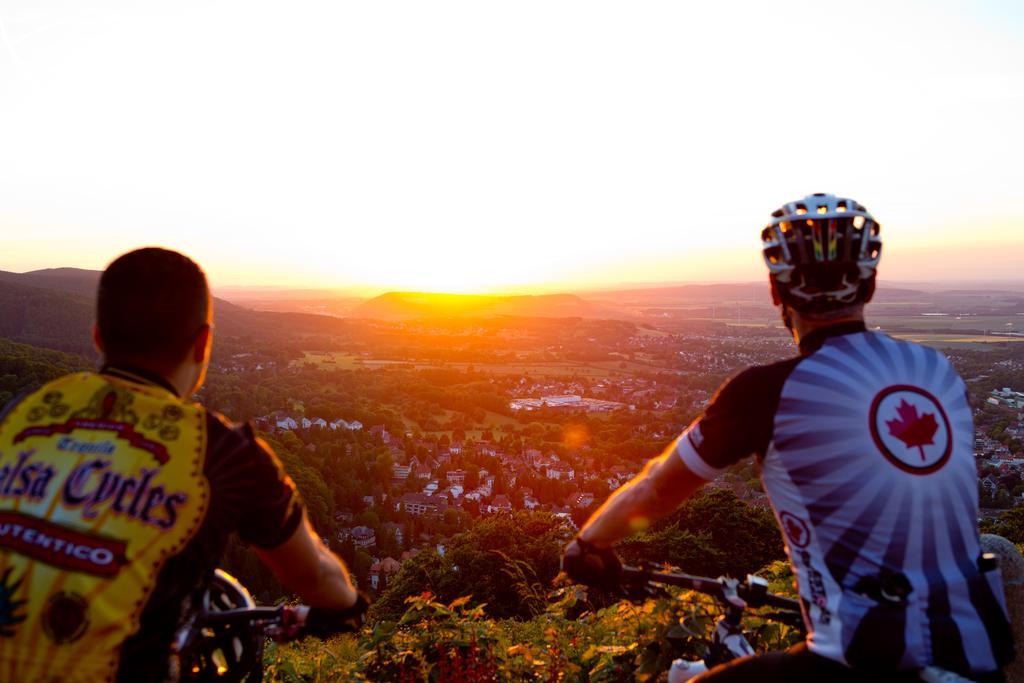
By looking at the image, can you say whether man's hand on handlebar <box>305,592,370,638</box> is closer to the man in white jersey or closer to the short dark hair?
the short dark hair

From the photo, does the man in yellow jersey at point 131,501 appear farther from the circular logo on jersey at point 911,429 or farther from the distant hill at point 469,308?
the distant hill at point 469,308

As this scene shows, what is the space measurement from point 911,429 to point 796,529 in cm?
55

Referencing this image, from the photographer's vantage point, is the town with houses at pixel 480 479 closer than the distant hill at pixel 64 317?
Yes

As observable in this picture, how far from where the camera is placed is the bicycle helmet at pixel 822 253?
8.96 feet

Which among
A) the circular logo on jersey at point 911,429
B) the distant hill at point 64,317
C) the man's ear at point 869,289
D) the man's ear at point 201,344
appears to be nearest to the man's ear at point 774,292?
the man's ear at point 869,289

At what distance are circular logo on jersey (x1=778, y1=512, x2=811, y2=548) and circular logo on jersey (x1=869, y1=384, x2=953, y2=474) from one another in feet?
1.30

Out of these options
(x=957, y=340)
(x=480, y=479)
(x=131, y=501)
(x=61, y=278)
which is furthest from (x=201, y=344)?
(x=61, y=278)

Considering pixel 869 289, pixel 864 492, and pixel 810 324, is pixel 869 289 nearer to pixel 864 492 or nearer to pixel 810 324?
pixel 810 324

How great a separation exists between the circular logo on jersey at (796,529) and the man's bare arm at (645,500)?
1.19 feet

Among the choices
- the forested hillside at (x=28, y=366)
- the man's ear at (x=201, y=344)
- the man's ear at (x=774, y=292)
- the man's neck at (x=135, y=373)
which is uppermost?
the man's ear at (x=774, y=292)

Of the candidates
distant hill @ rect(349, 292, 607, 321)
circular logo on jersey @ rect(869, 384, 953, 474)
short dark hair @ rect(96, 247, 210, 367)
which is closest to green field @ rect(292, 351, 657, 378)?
distant hill @ rect(349, 292, 607, 321)

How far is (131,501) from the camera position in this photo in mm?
1911

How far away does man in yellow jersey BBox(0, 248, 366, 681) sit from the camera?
5.94ft

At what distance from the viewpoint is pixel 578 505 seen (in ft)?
114
